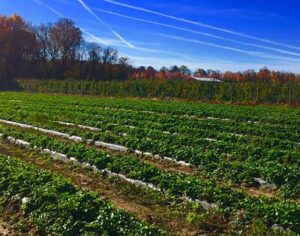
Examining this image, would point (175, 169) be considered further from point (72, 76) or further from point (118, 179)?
point (72, 76)

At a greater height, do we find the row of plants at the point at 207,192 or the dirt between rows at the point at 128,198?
the row of plants at the point at 207,192

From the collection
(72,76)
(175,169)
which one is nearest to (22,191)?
(175,169)

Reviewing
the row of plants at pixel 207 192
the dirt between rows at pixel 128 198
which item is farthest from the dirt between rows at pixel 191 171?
the dirt between rows at pixel 128 198

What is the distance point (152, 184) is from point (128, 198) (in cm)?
77

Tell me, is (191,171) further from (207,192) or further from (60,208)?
(60,208)

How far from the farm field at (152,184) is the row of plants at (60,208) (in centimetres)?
2

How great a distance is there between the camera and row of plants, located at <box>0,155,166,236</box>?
6848 mm

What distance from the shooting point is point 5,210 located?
8.31 m

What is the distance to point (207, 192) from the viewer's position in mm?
8711

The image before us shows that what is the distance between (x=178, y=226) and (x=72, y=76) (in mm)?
84221

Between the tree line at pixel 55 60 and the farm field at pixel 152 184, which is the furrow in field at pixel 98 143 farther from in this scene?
the tree line at pixel 55 60

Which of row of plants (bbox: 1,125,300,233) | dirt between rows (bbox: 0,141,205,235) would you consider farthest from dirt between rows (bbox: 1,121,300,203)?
dirt between rows (bbox: 0,141,205,235)

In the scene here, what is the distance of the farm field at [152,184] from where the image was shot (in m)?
7.32

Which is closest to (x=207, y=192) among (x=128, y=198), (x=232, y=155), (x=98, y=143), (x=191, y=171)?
(x=128, y=198)
